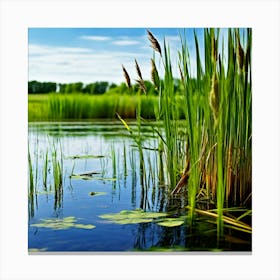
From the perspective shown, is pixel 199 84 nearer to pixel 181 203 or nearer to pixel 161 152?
pixel 161 152

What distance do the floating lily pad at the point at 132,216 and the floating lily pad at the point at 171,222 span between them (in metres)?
0.04

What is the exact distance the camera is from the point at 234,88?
338cm

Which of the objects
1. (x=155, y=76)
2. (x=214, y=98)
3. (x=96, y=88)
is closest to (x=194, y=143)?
(x=214, y=98)

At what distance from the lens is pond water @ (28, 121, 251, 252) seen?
332cm

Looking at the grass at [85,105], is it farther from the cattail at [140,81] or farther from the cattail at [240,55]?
the cattail at [240,55]

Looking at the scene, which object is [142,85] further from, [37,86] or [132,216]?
[132,216]

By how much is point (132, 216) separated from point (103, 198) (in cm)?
19

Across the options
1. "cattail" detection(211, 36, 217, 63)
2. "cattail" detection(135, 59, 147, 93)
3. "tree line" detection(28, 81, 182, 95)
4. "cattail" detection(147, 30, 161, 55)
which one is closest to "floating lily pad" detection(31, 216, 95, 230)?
"tree line" detection(28, 81, 182, 95)

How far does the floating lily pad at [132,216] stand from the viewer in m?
3.35

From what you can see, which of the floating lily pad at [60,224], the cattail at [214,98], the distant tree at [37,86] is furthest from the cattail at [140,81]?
the floating lily pad at [60,224]

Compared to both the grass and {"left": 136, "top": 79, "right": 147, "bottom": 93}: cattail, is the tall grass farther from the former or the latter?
the grass
